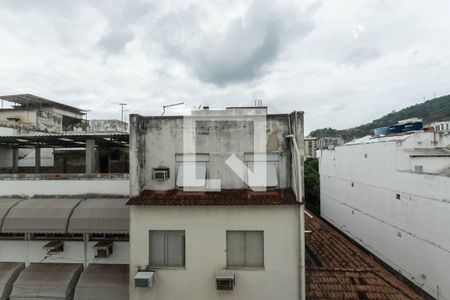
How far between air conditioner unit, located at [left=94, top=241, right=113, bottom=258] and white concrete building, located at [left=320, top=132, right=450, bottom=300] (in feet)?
51.8

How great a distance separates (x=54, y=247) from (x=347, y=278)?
12441mm

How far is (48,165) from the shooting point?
64.8 ft

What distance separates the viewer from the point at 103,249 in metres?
12.5

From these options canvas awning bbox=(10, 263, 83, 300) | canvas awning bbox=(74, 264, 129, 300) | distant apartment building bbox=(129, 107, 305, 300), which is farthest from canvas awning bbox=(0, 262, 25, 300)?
distant apartment building bbox=(129, 107, 305, 300)

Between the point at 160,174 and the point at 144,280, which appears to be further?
the point at 160,174

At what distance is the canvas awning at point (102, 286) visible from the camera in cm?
1205

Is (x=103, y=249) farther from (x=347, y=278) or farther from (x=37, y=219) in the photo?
(x=347, y=278)

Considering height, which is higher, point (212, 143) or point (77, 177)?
point (212, 143)

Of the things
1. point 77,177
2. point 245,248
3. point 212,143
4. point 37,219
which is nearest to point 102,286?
point 37,219

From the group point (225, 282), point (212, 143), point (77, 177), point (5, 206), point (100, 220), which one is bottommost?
point (225, 282)

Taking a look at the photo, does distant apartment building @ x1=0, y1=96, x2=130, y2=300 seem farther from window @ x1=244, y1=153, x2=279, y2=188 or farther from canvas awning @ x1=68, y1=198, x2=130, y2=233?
window @ x1=244, y1=153, x2=279, y2=188

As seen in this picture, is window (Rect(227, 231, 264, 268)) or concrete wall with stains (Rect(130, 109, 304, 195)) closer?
window (Rect(227, 231, 264, 268))

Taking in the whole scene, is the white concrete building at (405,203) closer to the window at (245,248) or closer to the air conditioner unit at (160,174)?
the window at (245,248)

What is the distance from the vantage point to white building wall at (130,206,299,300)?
10.6 metres
